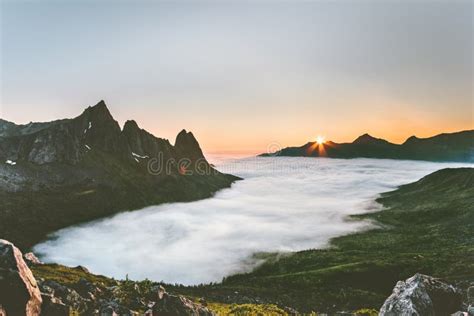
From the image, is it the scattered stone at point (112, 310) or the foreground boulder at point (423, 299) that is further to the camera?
the scattered stone at point (112, 310)

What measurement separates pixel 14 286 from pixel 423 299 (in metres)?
33.6

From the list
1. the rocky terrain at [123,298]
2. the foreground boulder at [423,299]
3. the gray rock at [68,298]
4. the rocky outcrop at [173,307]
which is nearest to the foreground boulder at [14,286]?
the rocky terrain at [123,298]

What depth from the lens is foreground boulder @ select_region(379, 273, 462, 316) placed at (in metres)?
32.3

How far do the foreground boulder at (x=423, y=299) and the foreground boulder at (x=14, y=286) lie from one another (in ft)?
98.1

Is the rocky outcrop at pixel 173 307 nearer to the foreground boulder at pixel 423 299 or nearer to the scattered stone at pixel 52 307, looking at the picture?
the scattered stone at pixel 52 307

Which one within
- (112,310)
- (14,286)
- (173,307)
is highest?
(14,286)

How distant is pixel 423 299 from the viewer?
3281cm

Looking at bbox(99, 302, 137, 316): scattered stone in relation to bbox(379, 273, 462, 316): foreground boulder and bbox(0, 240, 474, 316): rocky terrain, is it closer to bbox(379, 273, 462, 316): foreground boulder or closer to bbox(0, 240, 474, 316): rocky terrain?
bbox(0, 240, 474, 316): rocky terrain

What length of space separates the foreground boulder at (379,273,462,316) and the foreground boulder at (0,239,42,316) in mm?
29898

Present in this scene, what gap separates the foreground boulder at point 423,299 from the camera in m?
32.3

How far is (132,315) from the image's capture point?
35250 millimetres

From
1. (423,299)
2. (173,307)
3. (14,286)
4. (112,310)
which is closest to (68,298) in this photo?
(112,310)

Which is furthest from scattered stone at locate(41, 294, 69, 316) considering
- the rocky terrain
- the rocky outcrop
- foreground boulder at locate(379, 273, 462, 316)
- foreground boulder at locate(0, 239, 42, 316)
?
foreground boulder at locate(379, 273, 462, 316)

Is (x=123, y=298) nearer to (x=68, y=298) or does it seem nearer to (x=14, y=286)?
(x=68, y=298)
